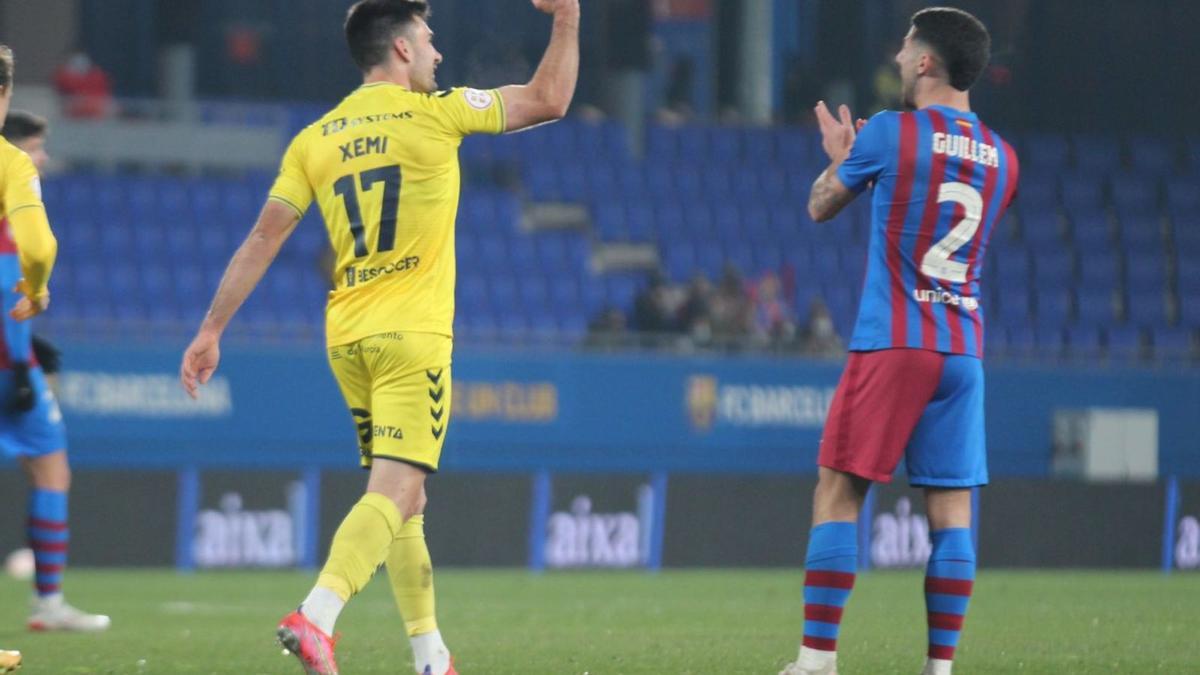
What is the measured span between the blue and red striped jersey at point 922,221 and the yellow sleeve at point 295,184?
1.73 m

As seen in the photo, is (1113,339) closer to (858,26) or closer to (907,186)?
(858,26)

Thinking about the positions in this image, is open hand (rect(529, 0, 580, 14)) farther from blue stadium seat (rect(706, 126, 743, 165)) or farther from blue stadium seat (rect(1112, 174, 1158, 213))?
blue stadium seat (rect(1112, 174, 1158, 213))

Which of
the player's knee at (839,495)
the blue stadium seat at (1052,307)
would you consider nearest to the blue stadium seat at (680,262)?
the blue stadium seat at (1052,307)

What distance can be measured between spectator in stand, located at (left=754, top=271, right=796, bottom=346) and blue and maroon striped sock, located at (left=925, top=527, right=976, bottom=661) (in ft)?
44.8

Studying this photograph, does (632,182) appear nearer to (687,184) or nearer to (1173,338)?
(687,184)

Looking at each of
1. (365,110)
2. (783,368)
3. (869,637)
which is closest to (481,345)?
(783,368)

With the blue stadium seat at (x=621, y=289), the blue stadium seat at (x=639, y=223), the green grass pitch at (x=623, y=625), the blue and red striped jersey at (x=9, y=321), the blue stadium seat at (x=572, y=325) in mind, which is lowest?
the green grass pitch at (x=623, y=625)

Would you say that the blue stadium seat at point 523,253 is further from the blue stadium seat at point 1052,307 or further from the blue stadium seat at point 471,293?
the blue stadium seat at point 1052,307

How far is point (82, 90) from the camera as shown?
22203mm

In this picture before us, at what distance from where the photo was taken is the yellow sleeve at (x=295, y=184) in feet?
20.6

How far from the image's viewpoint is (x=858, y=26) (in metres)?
24.8

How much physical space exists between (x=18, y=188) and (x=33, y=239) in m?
0.22

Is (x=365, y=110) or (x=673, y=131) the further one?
(x=673, y=131)

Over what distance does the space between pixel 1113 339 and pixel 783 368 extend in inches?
182
